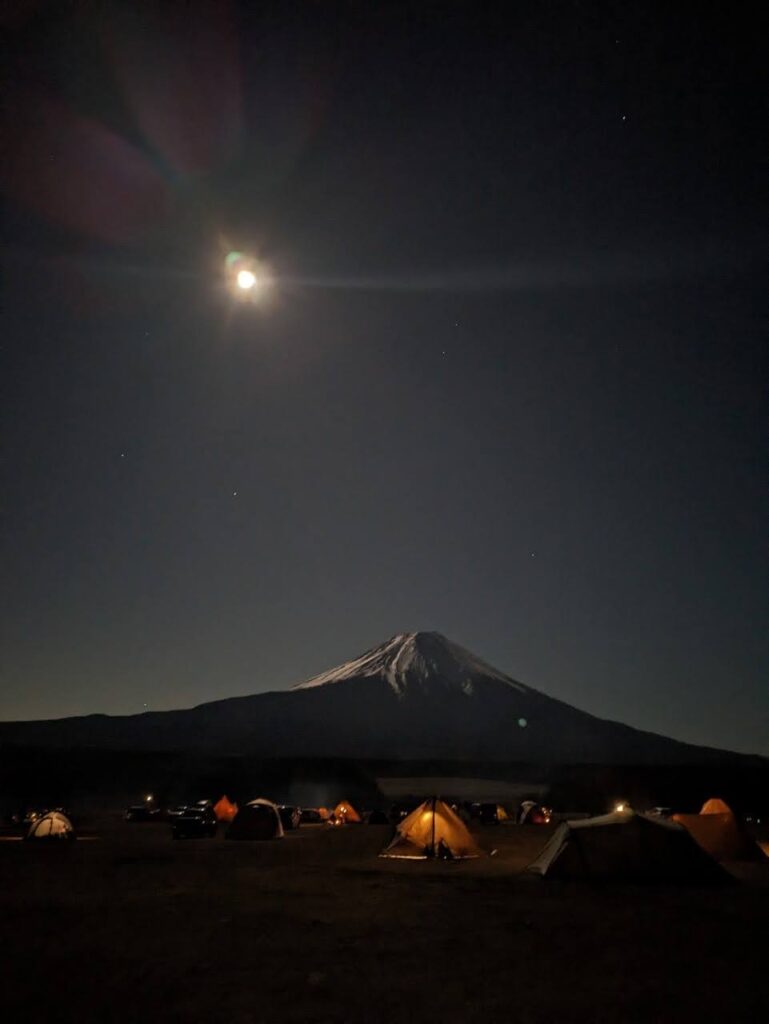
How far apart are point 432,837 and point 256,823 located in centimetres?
1203

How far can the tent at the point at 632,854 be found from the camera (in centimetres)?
1823

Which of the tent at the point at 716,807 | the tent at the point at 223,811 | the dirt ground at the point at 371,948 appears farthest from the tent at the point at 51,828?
the tent at the point at 716,807

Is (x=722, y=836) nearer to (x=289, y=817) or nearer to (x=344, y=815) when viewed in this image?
(x=289, y=817)

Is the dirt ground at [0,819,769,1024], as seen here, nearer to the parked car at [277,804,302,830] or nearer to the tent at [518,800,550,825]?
the parked car at [277,804,302,830]

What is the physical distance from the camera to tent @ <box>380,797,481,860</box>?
25.0 metres

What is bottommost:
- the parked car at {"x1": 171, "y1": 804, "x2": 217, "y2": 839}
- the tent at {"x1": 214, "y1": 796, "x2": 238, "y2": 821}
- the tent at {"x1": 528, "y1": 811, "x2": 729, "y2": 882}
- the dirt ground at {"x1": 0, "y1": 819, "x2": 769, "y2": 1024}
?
the dirt ground at {"x1": 0, "y1": 819, "x2": 769, "y2": 1024}

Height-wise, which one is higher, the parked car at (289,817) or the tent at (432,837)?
the parked car at (289,817)

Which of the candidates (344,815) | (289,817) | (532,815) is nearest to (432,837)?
(289,817)

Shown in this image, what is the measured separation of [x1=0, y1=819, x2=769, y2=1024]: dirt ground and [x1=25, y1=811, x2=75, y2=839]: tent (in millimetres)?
11050

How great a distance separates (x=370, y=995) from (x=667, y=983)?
3.72 m

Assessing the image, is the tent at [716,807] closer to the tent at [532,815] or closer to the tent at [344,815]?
the tent at [532,815]

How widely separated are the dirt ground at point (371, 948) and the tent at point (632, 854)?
751 millimetres

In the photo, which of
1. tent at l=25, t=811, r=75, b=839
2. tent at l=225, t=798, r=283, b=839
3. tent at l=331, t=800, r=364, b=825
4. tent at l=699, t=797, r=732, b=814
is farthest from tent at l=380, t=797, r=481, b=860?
tent at l=331, t=800, r=364, b=825

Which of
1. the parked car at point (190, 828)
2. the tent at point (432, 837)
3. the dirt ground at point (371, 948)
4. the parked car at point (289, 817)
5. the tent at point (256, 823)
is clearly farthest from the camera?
the parked car at point (289, 817)
